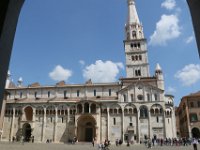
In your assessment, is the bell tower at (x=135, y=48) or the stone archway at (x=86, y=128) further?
the bell tower at (x=135, y=48)

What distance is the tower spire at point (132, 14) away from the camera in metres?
64.4

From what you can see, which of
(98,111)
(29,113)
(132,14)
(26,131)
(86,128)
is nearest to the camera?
(98,111)

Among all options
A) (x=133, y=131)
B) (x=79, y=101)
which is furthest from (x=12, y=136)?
(x=133, y=131)

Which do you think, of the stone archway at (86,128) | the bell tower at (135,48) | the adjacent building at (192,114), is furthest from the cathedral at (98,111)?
the adjacent building at (192,114)

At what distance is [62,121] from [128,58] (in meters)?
23.9

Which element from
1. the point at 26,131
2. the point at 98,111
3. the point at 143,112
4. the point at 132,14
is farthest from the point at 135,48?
the point at 26,131

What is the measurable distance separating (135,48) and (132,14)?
37.6 feet

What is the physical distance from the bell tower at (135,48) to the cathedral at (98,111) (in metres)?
0.26

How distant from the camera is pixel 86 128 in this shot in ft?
171

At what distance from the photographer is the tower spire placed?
211ft

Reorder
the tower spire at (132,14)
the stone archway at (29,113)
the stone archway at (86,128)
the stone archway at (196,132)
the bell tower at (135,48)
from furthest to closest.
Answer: the tower spire at (132,14) → the bell tower at (135,48) → the stone archway at (29,113) → the stone archway at (196,132) → the stone archway at (86,128)

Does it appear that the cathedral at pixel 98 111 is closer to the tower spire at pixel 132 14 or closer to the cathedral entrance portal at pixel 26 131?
the cathedral entrance portal at pixel 26 131

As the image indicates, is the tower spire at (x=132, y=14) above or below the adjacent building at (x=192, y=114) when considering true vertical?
above

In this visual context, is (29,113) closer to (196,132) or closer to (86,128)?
(86,128)
